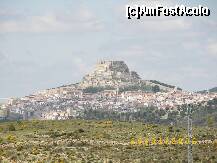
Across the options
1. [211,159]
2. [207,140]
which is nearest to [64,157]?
[211,159]

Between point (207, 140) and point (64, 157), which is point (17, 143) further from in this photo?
point (207, 140)

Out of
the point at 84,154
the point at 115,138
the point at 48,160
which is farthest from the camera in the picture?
the point at 115,138

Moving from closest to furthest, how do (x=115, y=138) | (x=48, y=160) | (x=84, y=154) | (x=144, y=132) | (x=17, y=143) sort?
1. (x=48, y=160)
2. (x=84, y=154)
3. (x=17, y=143)
4. (x=115, y=138)
5. (x=144, y=132)

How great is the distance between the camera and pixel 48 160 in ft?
215

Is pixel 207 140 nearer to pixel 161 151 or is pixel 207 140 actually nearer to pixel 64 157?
pixel 161 151

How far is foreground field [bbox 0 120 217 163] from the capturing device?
6819 centimetres

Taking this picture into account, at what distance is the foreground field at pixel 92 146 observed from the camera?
6819cm

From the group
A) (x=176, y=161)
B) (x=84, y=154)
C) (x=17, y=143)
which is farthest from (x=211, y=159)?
(x=17, y=143)

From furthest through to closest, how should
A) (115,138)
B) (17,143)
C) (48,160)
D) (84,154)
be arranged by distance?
(115,138) → (17,143) → (84,154) → (48,160)

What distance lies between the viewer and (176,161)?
66.2 m

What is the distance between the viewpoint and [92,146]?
257ft

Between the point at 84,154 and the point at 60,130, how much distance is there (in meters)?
30.3

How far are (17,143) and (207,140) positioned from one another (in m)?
30.7

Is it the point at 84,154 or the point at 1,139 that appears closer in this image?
the point at 84,154
